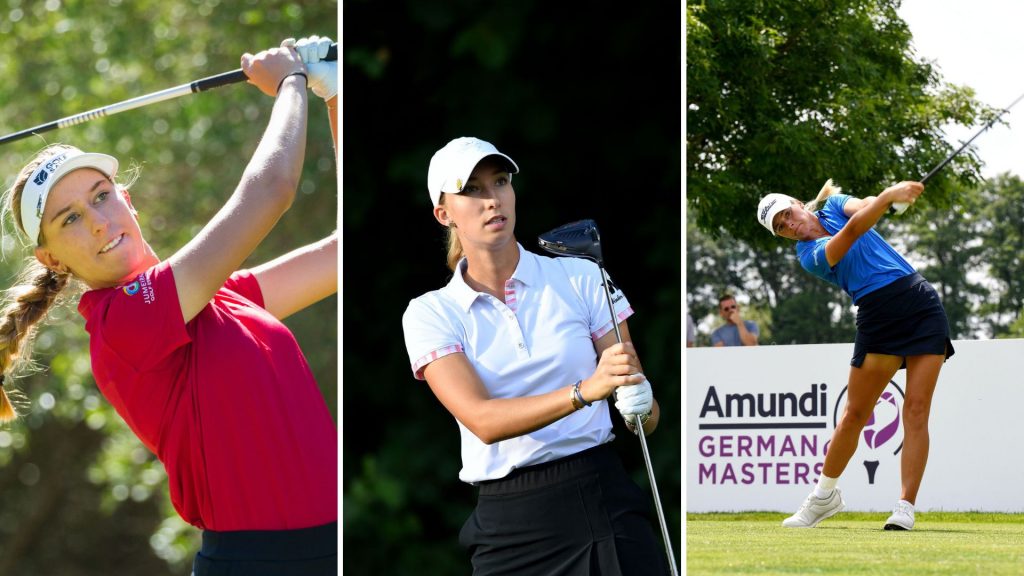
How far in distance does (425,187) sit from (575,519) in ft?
3.71

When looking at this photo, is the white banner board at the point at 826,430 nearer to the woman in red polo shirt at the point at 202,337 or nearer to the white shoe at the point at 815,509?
the white shoe at the point at 815,509

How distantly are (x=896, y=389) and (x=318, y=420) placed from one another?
1.95m

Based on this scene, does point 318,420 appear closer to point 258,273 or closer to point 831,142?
point 258,273

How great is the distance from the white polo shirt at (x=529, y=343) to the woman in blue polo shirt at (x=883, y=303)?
1.05 meters

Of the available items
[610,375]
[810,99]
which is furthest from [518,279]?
[810,99]

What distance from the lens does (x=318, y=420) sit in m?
2.88

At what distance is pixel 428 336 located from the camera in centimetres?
259

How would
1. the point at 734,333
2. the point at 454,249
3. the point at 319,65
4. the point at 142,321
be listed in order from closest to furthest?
1. the point at 142,321
2. the point at 454,249
3. the point at 319,65
4. the point at 734,333

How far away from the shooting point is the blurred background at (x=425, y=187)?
3.12 m

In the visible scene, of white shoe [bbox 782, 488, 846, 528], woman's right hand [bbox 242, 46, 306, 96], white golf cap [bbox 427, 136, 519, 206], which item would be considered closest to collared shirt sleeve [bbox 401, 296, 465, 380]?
white golf cap [bbox 427, 136, 519, 206]

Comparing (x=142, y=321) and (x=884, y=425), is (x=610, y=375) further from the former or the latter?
(x=884, y=425)

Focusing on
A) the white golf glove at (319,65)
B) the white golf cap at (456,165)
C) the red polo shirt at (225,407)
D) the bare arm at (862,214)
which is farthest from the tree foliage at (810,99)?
the red polo shirt at (225,407)

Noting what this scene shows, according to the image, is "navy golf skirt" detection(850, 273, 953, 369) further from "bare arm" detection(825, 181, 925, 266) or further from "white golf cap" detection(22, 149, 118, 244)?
"white golf cap" detection(22, 149, 118, 244)

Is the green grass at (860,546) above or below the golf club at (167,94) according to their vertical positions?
below
